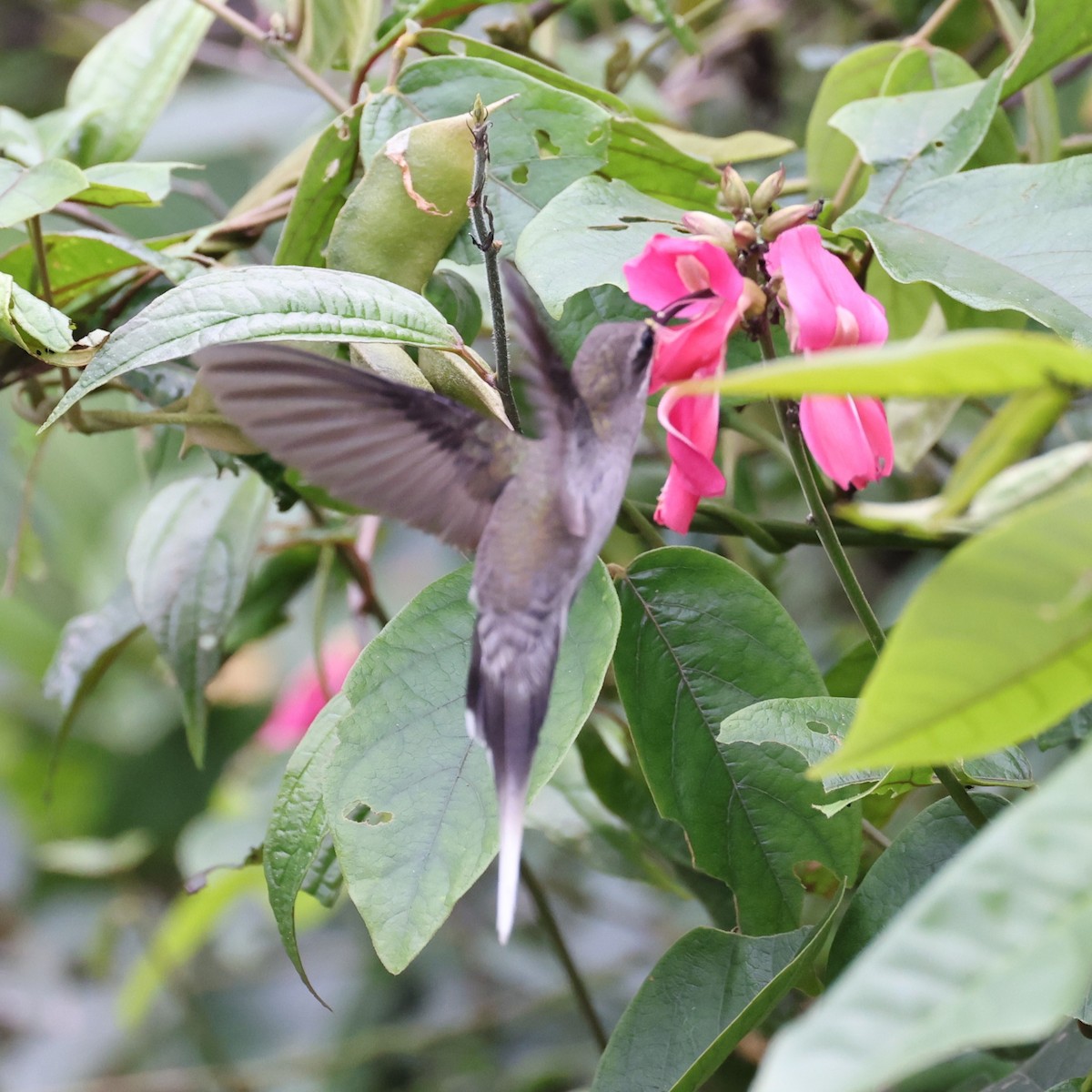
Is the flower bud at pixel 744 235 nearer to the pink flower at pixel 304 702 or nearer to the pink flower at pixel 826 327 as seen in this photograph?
the pink flower at pixel 826 327

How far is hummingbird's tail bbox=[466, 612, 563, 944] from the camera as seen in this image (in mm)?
691

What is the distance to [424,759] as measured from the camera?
0.78 meters

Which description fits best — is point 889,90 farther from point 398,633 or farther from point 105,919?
point 105,919

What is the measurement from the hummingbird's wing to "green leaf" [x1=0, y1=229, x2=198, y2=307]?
0.33 metres

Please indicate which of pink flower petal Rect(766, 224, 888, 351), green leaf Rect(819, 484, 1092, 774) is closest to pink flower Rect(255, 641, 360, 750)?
pink flower petal Rect(766, 224, 888, 351)

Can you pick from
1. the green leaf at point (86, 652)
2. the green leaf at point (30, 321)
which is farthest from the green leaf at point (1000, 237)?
the green leaf at point (86, 652)

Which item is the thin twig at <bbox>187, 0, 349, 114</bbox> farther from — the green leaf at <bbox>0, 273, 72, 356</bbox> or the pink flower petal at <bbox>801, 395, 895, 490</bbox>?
the pink flower petal at <bbox>801, 395, 895, 490</bbox>

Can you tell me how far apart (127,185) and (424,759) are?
59 centimetres

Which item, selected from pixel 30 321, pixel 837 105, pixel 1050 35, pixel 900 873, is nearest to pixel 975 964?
pixel 900 873

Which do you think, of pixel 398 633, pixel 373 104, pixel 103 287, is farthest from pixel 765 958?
pixel 103 287

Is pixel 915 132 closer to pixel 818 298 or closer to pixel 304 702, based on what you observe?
pixel 818 298

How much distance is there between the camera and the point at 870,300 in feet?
2.68

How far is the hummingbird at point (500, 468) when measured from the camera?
0.70 metres

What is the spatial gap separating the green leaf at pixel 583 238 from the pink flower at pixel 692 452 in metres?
0.10
